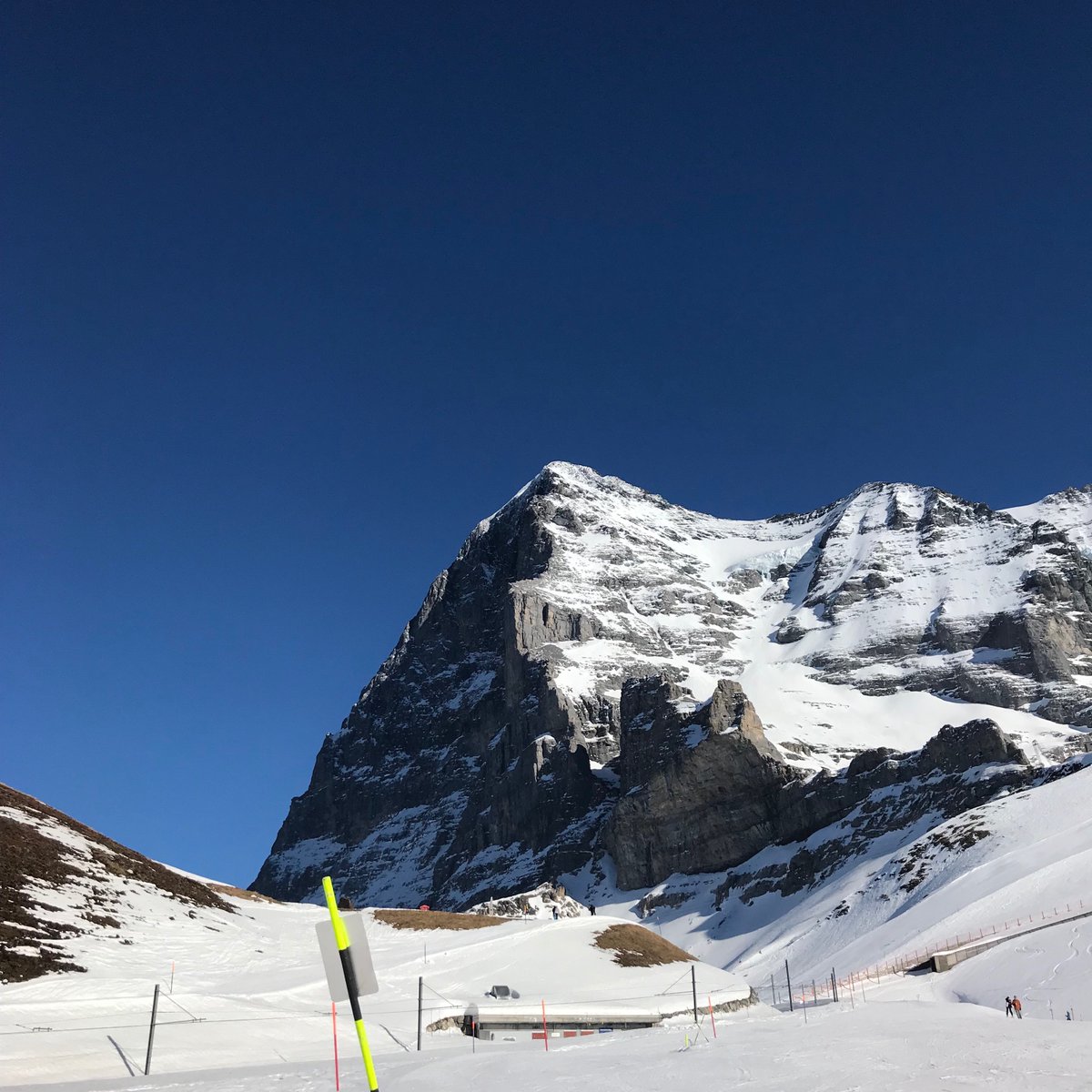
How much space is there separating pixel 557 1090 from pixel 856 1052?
6.19 m

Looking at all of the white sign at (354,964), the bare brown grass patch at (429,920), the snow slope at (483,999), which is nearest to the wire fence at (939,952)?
the snow slope at (483,999)

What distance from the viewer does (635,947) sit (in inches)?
1873

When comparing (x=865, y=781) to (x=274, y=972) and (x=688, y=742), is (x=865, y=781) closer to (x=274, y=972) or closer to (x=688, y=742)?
(x=688, y=742)

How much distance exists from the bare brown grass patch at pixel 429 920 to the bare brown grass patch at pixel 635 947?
6.57 m

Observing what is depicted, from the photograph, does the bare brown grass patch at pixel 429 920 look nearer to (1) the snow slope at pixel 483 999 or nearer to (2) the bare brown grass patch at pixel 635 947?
(1) the snow slope at pixel 483 999

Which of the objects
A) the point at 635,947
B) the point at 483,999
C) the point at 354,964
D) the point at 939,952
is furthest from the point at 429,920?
the point at 354,964

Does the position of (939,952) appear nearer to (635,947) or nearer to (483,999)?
(635,947)

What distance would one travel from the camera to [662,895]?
157125 mm

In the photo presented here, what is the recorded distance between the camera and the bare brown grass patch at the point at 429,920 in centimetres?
5047

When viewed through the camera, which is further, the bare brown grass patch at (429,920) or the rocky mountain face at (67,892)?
the bare brown grass patch at (429,920)

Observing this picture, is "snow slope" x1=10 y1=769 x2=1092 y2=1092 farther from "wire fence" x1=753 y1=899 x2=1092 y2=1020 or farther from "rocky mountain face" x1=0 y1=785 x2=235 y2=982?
"wire fence" x1=753 y1=899 x2=1092 y2=1020

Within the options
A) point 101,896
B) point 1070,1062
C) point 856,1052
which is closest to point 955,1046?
point 856,1052

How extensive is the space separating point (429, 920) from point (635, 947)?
11611 mm

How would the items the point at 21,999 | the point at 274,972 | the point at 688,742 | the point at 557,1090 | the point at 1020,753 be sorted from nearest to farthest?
the point at 557,1090
the point at 21,999
the point at 274,972
the point at 1020,753
the point at 688,742
